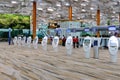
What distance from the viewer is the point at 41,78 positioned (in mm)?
9070

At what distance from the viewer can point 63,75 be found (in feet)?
31.7

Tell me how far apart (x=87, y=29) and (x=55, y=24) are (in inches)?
738

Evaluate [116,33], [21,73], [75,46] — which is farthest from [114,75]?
[116,33]

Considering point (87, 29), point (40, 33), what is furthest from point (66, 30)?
point (40, 33)

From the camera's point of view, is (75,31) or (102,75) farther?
(75,31)

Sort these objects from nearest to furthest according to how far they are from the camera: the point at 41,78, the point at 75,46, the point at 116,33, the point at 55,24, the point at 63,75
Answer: the point at 41,78 < the point at 63,75 < the point at 75,46 < the point at 116,33 < the point at 55,24

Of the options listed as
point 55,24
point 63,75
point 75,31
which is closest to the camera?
point 63,75

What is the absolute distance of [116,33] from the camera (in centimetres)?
3038

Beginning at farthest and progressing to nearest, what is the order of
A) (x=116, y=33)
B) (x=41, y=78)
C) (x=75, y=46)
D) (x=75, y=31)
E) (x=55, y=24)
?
(x=55, y=24) < (x=75, y=31) < (x=116, y=33) < (x=75, y=46) < (x=41, y=78)

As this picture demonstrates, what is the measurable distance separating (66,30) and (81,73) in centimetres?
2506

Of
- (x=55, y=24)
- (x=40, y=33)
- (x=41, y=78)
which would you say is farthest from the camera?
(x=55, y=24)

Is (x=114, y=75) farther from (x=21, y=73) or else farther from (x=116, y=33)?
(x=116, y=33)

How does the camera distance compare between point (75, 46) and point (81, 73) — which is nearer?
point (81, 73)

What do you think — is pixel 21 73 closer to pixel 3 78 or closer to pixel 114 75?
pixel 3 78
